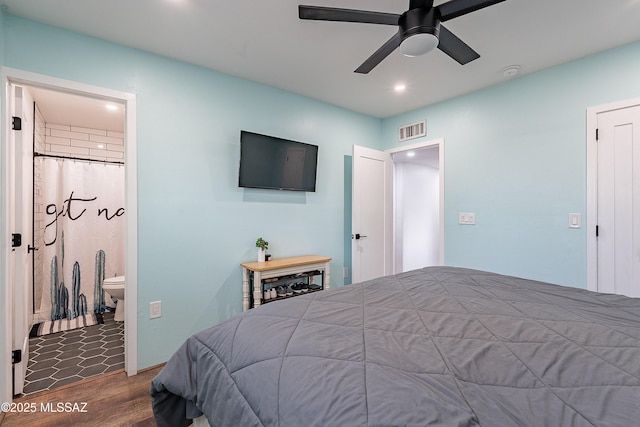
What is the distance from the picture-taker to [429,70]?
102 inches

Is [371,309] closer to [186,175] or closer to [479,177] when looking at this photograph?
[186,175]

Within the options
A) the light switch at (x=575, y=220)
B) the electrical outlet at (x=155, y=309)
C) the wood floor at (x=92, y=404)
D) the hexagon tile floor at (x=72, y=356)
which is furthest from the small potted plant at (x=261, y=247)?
the light switch at (x=575, y=220)

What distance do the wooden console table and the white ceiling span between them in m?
1.75

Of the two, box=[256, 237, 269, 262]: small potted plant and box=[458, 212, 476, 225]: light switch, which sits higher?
box=[458, 212, 476, 225]: light switch

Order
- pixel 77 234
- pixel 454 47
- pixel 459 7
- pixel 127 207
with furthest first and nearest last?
pixel 77 234 < pixel 127 207 < pixel 454 47 < pixel 459 7

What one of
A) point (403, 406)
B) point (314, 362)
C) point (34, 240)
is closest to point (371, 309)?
point (314, 362)

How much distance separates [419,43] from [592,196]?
2.00m

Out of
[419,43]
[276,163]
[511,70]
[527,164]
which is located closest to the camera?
[419,43]

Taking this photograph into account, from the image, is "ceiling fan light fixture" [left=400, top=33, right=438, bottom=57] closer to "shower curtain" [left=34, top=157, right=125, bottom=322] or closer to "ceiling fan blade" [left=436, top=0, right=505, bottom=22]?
"ceiling fan blade" [left=436, top=0, right=505, bottom=22]

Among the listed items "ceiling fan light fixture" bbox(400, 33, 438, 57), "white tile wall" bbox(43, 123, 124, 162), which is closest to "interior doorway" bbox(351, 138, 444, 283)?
"ceiling fan light fixture" bbox(400, 33, 438, 57)

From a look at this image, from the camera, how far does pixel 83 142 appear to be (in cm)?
367

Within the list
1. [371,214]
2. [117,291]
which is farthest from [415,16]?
[117,291]

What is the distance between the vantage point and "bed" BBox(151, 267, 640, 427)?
607 mm

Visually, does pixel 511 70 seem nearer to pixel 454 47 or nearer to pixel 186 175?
pixel 454 47
